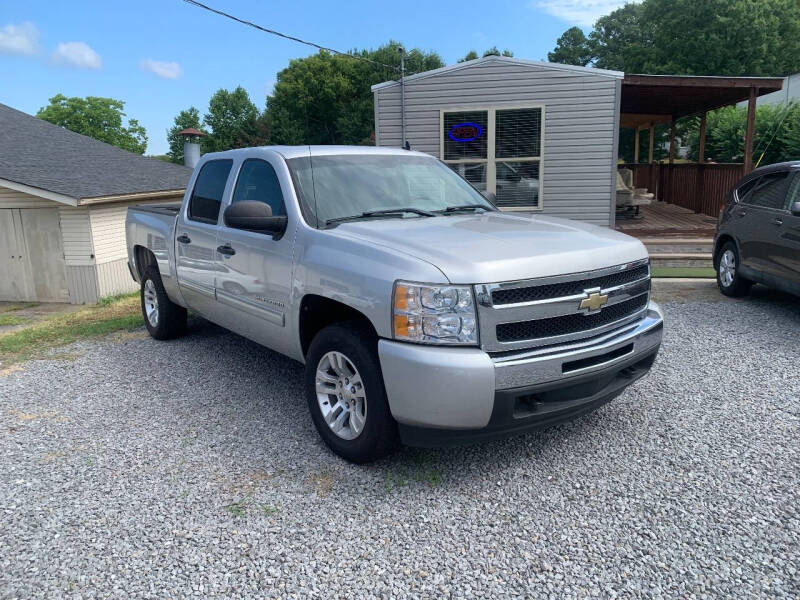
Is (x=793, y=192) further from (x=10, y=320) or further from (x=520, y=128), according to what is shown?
(x=10, y=320)

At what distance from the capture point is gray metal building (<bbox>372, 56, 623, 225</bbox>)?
39.4 ft

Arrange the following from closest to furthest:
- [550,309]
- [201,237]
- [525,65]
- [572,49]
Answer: [550,309] → [201,237] → [525,65] → [572,49]

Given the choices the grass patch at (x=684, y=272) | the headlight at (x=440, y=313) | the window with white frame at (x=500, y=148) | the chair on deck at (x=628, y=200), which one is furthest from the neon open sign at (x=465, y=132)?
the headlight at (x=440, y=313)

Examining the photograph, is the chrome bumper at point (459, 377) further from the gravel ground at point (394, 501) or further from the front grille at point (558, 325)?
the gravel ground at point (394, 501)

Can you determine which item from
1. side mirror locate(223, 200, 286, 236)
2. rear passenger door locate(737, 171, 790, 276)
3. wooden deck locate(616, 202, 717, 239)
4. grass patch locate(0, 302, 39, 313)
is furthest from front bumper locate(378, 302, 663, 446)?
grass patch locate(0, 302, 39, 313)

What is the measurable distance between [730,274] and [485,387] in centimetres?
648

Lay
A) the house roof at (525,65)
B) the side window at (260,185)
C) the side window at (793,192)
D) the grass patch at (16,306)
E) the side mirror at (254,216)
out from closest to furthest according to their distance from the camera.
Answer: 1. the side mirror at (254,216)
2. the side window at (260,185)
3. the side window at (793,192)
4. the house roof at (525,65)
5. the grass patch at (16,306)

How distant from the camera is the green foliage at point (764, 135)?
743 inches

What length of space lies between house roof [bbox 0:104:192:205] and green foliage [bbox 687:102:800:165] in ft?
53.9

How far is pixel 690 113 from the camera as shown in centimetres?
1764

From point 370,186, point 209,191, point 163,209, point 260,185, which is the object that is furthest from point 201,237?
point 163,209

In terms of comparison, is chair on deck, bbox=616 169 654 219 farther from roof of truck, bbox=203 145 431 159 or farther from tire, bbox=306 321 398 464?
tire, bbox=306 321 398 464

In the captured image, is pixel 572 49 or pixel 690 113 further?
pixel 572 49

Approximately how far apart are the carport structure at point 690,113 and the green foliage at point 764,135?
1.97m
